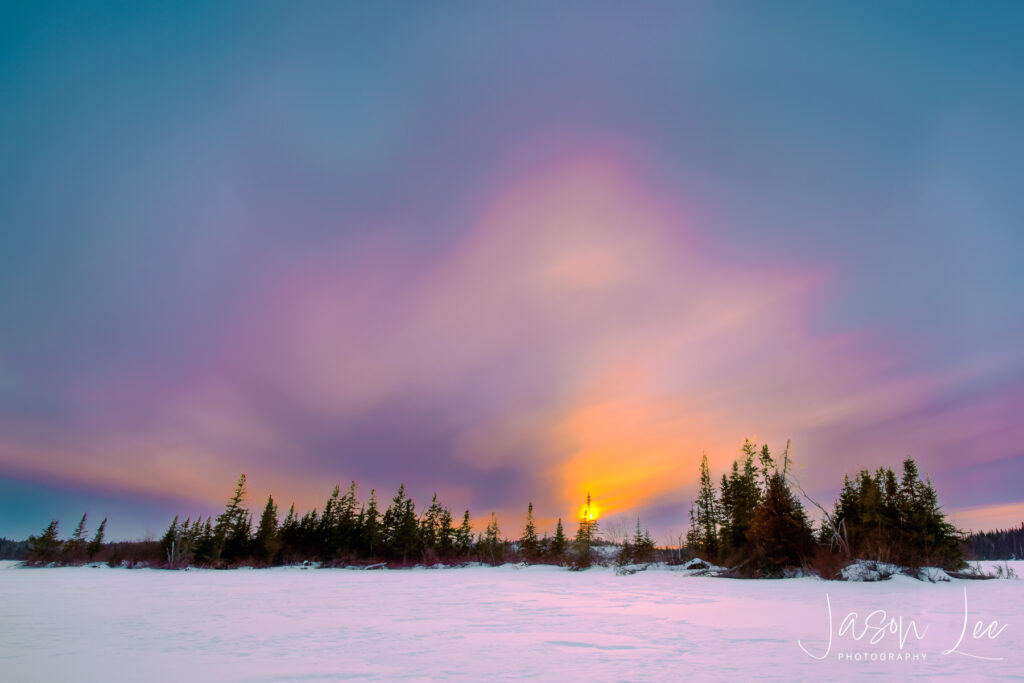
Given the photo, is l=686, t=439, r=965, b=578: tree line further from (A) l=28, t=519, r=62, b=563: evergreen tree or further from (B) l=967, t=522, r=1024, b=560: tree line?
(B) l=967, t=522, r=1024, b=560: tree line

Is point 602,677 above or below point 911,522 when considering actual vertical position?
below

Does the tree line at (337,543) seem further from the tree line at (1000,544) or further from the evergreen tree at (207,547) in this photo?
the tree line at (1000,544)

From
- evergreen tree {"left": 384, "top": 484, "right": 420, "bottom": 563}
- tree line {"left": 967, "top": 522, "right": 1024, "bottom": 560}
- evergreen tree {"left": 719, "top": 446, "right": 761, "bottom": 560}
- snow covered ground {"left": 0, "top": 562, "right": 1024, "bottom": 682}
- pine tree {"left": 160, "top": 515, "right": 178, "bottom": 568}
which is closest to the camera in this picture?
snow covered ground {"left": 0, "top": 562, "right": 1024, "bottom": 682}

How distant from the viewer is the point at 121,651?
665cm

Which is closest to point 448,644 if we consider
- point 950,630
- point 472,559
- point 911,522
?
point 950,630

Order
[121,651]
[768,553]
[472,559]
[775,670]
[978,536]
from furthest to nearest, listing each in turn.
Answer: [978,536] → [472,559] → [768,553] → [121,651] → [775,670]

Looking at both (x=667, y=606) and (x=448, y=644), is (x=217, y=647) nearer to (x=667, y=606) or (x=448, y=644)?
(x=448, y=644)

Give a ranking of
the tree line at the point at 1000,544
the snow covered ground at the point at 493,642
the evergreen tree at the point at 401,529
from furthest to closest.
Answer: the tree line at the point at 1000,544 → the evergreen tree at the point at 401,529 → the snow covered ground at the point at 493,642

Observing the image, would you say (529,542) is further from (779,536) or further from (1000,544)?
(1000,544)

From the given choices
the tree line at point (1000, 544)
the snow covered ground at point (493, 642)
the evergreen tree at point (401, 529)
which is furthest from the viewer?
the tree line at point (1000, 544)

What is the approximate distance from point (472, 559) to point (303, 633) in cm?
6956

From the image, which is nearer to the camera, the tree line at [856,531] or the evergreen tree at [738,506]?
the tree line at [856,531]

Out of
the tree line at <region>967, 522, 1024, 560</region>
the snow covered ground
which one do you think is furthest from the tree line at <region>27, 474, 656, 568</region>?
the tree line at <region>967, 522, 1024, 560</region>

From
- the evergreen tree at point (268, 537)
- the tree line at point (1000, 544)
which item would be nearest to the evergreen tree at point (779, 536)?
the evergreen tree at point (268, 537)
